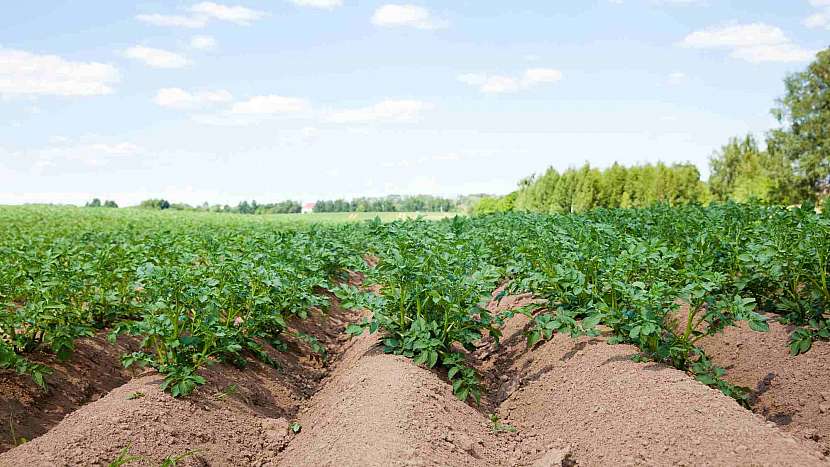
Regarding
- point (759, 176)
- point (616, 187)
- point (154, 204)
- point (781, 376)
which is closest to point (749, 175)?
point (759, 176)

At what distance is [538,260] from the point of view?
6.58 m

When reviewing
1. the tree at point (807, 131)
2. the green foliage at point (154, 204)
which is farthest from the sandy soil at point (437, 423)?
the green foliage at point (154, 204)

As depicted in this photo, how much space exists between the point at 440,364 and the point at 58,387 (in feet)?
11.5

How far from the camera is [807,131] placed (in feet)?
153

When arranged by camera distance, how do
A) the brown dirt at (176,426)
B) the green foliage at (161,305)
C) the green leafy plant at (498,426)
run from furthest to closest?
1. the green foliage at (161,305)
2. the green leafy plant at (498,426)
3. the brown dirt at (176,426)

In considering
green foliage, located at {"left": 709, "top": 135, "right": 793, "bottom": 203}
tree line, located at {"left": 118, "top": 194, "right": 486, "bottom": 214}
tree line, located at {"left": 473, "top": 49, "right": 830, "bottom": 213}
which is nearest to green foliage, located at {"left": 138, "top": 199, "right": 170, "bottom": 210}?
tree line, located at {"left": 118, "top": 194, "right": 486, "bottom": 214}

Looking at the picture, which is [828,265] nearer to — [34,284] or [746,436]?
[746,436]

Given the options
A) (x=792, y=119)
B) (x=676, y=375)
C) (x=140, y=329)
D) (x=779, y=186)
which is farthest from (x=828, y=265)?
(x=792, y=119)

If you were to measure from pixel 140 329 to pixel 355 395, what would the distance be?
1.73m

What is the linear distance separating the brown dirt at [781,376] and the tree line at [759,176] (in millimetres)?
33324

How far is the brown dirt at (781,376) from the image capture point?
17.3ft

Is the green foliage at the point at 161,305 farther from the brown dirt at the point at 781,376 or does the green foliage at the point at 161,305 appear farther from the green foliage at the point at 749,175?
the green foliage at the point at 749,175

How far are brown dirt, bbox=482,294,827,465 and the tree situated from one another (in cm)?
4713

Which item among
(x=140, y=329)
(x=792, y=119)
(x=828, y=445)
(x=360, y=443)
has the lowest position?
(x=828, y=445)
